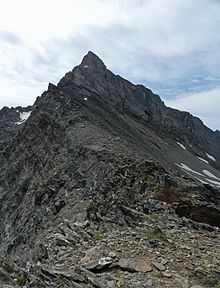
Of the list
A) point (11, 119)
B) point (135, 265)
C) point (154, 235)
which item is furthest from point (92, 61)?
point (135, 265)

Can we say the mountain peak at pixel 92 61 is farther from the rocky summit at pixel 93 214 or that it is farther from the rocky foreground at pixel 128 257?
the rocky foreground at pixel 128 257

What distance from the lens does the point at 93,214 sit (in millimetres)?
20828

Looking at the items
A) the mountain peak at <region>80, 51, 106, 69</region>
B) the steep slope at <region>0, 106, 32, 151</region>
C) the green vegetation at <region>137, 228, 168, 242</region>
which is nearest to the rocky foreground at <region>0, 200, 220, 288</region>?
the green vegetation at <region>137, 228, 168, 242</region>

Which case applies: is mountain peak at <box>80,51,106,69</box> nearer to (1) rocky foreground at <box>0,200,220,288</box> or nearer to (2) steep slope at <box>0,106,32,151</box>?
(2) steep slope at <box>0,106,32,151</box>

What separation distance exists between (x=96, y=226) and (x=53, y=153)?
74.3 ft

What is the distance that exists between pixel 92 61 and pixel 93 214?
86.6 metres

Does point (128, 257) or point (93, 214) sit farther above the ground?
point (93, 214)

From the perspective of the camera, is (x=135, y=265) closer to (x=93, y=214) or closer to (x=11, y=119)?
(x=93, y=214)

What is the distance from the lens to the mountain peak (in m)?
103

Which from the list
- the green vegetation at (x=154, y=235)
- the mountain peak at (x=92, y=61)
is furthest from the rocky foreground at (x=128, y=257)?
the mountain peak at (x=92, y=61)

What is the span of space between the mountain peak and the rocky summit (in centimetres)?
4773

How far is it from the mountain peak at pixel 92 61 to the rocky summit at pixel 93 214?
47735 millimetres

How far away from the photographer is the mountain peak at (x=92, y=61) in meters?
103

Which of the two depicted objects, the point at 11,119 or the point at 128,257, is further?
the point at 11,119
